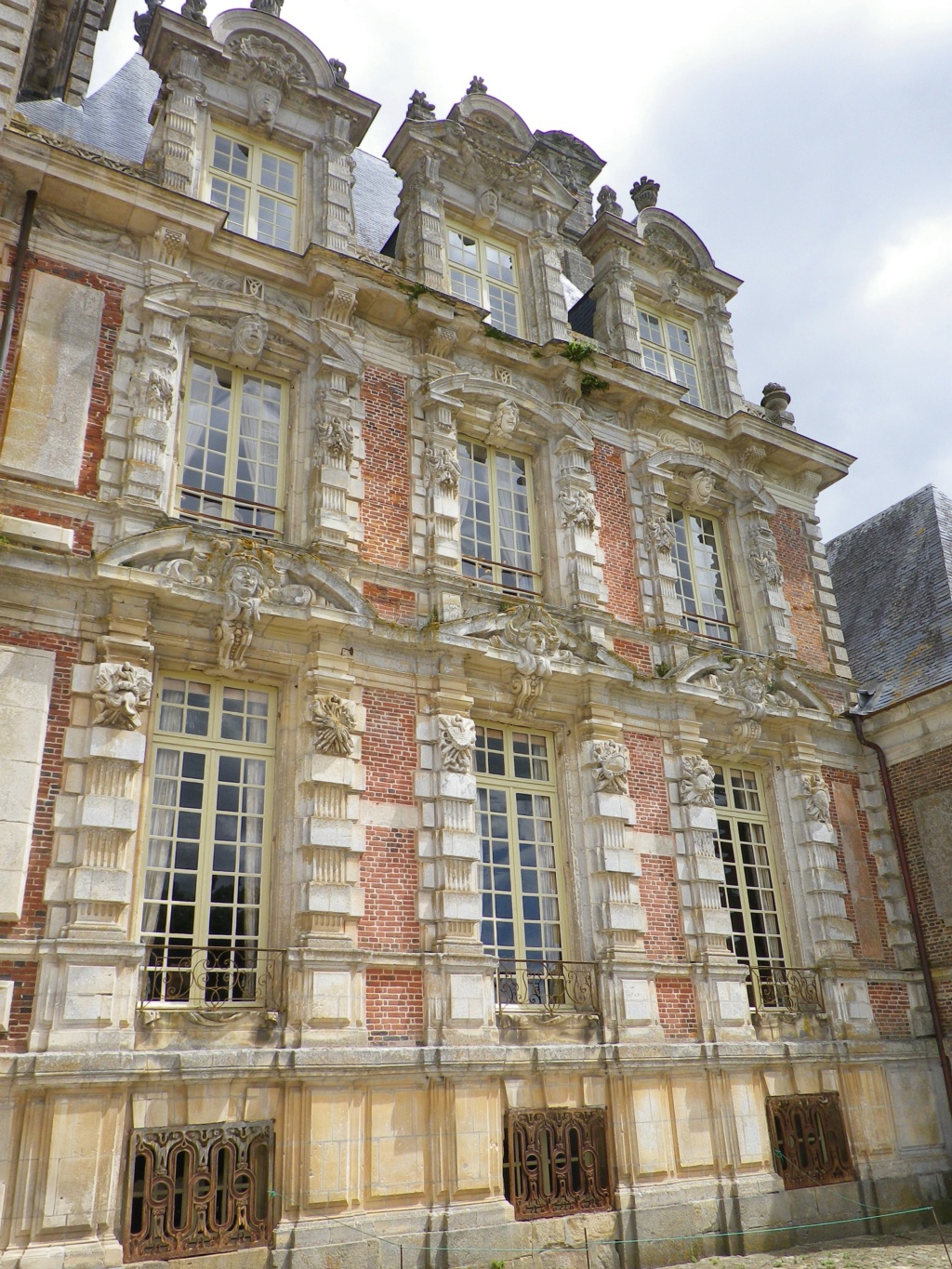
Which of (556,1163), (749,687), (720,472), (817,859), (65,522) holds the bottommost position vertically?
(556,1163)

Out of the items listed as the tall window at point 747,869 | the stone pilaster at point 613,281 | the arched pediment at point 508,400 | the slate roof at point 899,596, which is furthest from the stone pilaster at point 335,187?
the slate roof at point 899,596

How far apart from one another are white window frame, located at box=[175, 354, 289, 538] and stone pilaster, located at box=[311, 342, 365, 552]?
Answer: 408 millimetres

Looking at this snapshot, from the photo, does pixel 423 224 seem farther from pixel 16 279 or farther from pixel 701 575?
pixel 701 575

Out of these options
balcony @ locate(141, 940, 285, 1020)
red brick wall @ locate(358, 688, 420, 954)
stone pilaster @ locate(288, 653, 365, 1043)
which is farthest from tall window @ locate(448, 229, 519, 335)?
balcony @ locate(141, 940, 285, 1020)

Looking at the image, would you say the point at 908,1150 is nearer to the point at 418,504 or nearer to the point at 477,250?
the point at 418,504

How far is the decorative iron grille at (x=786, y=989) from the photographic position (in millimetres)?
11172

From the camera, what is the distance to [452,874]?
363 inches

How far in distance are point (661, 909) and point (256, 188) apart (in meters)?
9.37

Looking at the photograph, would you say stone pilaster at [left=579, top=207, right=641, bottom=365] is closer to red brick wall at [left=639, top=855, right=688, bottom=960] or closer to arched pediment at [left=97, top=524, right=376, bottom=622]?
arched pediment at [left=97, top=524, right=376, bottom=622]

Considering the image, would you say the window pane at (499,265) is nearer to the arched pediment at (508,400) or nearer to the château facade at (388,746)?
the château facade at (388,746)

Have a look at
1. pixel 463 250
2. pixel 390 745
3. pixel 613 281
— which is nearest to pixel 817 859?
pixel 390 745

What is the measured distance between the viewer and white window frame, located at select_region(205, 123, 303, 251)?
11.3 metres

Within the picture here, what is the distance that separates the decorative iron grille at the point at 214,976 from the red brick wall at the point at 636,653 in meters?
5.37

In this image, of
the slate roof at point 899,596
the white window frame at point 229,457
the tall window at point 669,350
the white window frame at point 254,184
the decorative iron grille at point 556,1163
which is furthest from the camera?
the tall window at point 669,350
